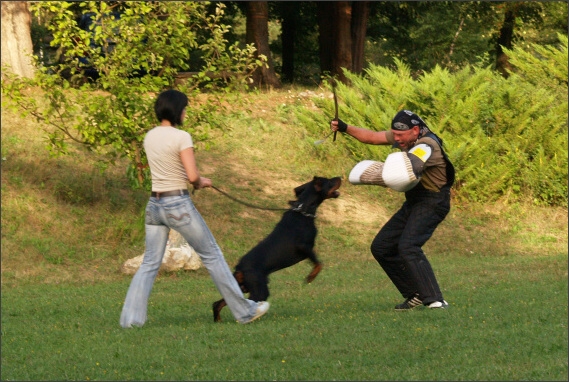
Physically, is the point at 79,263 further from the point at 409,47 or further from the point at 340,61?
the point at 409,47

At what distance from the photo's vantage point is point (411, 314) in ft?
26.8

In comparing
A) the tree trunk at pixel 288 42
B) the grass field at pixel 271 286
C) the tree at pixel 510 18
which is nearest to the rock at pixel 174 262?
the grass field at pixel 271 286

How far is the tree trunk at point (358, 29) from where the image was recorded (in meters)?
24.7

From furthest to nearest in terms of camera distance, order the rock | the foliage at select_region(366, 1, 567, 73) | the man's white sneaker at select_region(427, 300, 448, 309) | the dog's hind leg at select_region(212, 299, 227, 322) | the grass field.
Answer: the foliage at select_region(366, 1, 567, 73)
the rock
the man's white sneaker at select_region(427, 300, 448, 309)
the dog's hind leg at select_region(212, 299, 227, 322)
the grass field

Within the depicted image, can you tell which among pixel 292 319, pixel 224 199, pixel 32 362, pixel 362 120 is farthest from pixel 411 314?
pixel 362 120

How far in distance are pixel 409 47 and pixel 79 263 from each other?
2291cm

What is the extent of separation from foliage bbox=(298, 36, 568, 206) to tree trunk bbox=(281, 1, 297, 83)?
9.07 meters

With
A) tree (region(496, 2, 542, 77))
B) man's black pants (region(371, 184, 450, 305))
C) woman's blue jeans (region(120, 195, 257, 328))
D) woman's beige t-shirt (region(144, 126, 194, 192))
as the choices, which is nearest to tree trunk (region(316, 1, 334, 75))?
tree (region(496, 2, 542, 77))

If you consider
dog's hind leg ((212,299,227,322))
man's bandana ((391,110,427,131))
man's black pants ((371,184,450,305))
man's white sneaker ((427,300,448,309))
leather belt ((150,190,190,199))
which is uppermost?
man's bandana ((391,110,427,131))

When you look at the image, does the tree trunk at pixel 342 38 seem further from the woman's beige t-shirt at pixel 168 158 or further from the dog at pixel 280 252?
the woman's beige t-shirt at pixel 168 158

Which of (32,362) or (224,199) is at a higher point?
(32,362)

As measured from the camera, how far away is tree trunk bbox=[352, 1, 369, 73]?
24.7 m

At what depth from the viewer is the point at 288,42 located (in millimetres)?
28641

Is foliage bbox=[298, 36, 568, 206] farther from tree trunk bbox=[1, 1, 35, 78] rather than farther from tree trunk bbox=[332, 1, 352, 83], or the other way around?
tree trunk bbox=[1, 1, 35, 78]
